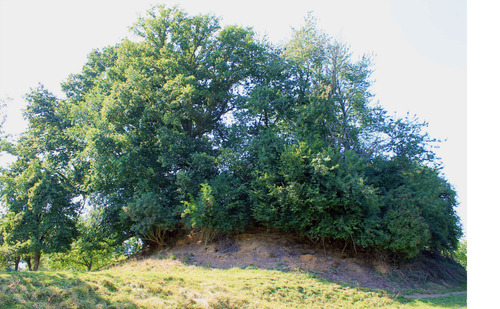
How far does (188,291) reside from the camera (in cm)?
930

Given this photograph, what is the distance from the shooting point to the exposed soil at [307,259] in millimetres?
14539

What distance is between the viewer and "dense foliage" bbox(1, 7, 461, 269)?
50.9 ft

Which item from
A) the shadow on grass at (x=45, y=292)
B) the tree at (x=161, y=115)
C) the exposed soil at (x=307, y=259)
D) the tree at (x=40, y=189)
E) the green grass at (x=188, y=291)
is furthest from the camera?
the tree at (x=40, y=189)

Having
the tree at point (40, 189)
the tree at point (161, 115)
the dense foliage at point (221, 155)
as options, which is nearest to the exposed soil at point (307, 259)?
the dense foliage at point (221, 155)

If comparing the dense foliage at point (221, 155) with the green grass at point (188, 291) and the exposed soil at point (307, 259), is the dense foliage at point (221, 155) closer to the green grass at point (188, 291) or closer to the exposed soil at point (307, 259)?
the exposed soil at point (307, 259)

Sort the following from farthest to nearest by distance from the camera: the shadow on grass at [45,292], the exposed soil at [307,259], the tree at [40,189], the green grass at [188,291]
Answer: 1. the tree at [40,189]
2. the exposed soil at [307,259]
3. the green grass at [188,291]
4. the shadow on grass at [45,292]

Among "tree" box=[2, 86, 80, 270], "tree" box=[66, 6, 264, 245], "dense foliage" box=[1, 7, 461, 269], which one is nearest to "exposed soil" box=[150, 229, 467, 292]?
"dense foliage" box=[1, 7, 461, 269]

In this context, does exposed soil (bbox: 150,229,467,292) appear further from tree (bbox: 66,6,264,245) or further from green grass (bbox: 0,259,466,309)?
tree (bbox: 66,6,264,245)

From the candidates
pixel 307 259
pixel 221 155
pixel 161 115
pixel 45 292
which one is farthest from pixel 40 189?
pixel 307 259

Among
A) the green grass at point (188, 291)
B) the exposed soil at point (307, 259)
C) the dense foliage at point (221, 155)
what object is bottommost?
the green grass at point (188, 291)

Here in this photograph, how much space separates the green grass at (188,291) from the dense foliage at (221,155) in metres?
3.08

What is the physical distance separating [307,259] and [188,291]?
749 centimetres

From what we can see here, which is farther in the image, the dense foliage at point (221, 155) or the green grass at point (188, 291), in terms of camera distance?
the dense foliage at point (221, 155)
